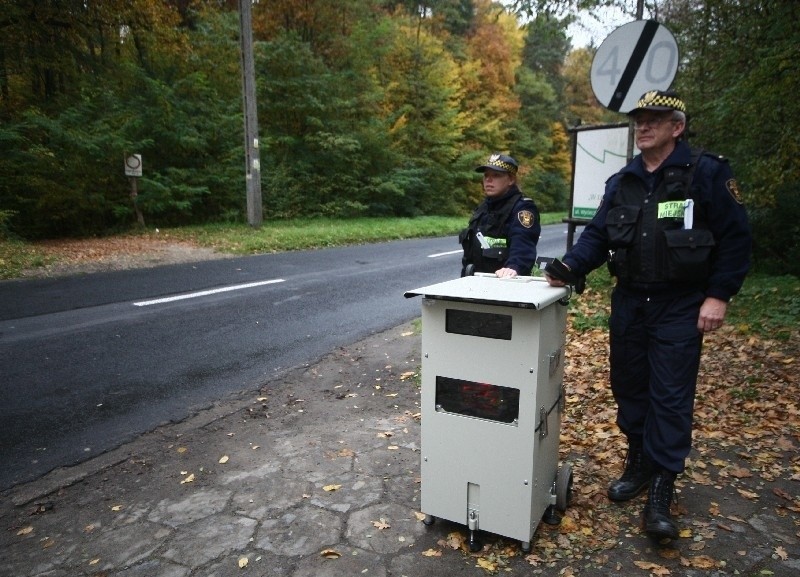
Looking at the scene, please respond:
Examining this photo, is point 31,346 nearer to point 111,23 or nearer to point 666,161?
point 666,161

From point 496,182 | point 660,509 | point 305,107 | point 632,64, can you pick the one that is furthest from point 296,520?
point 305,107

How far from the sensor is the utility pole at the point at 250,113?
15.7 m

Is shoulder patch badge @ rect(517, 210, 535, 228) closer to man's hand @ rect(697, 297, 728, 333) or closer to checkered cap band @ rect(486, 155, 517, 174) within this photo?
checkered cap band @ rect(486, 155, 517, 174)

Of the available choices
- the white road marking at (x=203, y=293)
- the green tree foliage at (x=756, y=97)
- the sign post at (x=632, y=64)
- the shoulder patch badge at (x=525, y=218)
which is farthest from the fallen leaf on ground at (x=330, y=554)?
the white road marking at (x=203, y=293)

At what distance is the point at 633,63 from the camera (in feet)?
15.2

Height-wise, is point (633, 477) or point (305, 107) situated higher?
point (305, 107)

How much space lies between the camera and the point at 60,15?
49.0 ft

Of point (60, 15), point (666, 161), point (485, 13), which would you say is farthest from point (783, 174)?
point (485, 13)

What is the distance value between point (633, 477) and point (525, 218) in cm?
190

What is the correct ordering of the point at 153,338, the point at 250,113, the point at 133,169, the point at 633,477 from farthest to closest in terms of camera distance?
1. the point at 250,113
2. the point at 133,169
3. the point at 153,338
4. the point at 633,477

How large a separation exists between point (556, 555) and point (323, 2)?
2690 centimetres

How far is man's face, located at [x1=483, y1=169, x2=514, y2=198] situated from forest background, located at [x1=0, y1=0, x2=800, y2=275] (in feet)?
9.22

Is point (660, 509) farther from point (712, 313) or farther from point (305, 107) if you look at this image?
point (305, 107)

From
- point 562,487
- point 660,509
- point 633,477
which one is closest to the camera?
point 660,509
